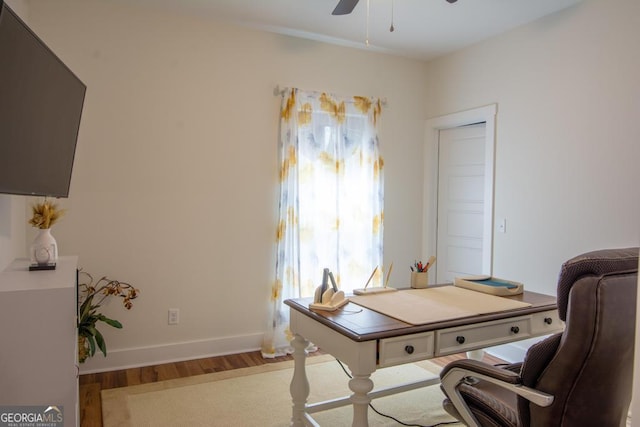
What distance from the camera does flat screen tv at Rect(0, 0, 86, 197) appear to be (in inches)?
57.9

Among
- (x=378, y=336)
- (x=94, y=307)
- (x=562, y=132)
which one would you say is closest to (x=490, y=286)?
(x=378, y=336)

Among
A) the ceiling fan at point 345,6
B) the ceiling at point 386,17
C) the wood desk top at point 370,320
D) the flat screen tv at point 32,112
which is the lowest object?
the wood desk top at point 370,320

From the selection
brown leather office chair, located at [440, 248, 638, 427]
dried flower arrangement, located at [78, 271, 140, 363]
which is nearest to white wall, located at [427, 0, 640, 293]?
brown leather office chair, located at [440, 248, 638, 427]

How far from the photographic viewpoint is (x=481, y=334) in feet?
6.70

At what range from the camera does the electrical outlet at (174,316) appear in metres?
3.44

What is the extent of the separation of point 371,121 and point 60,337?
10.5 feet

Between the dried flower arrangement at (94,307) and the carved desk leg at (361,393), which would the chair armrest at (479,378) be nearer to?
the carved desk leg at (361,393)

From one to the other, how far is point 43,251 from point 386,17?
287cm

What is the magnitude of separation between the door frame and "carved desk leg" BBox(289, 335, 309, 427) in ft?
7.22

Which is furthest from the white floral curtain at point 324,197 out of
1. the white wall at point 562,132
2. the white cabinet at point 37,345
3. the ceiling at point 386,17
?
the white cabinet at point 37,345

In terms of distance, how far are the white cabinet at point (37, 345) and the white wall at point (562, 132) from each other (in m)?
3.19

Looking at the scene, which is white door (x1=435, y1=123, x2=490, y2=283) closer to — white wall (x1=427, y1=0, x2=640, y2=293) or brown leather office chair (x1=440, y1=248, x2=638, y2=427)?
white wall (x1=427, y1=0, x2=640, y2=293)

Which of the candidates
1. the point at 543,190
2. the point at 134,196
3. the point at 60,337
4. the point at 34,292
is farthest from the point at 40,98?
the point at 543,190

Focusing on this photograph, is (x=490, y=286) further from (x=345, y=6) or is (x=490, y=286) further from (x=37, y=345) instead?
(x=37, y=345)
